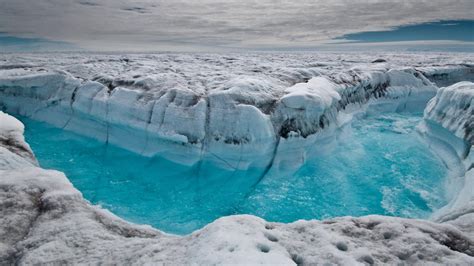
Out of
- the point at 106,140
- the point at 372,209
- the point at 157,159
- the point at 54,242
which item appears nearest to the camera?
the point at 54,242

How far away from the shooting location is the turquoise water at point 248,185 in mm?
7676

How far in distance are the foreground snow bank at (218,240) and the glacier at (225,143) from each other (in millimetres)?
12

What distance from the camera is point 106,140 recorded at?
11633mm

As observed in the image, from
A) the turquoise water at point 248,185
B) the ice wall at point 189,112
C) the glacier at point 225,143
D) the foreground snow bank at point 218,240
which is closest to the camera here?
the foreground snow bank at point 218,240

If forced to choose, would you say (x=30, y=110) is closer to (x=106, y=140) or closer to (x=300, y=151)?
(x=106, y=140)

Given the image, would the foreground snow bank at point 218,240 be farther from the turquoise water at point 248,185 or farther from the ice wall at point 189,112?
the ice wall at point 189,112

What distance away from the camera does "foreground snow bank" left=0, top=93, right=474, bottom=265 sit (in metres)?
2.81

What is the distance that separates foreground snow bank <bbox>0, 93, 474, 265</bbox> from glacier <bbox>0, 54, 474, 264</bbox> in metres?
0.01

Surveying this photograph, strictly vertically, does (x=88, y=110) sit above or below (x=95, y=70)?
below

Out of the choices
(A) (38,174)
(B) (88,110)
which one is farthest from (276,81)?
(A) (38,174)

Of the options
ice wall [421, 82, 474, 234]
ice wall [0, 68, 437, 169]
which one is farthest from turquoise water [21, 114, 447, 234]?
ice wall [0, 68, 437, 169]

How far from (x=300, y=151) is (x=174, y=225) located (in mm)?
4689

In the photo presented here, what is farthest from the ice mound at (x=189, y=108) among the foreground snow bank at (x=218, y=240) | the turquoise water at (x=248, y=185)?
the foreground snow bank at (x=218, y=240)

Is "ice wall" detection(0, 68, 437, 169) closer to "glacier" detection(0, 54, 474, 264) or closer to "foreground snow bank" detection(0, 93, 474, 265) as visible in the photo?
"glacier" detection(0, 54, 474, 264)
